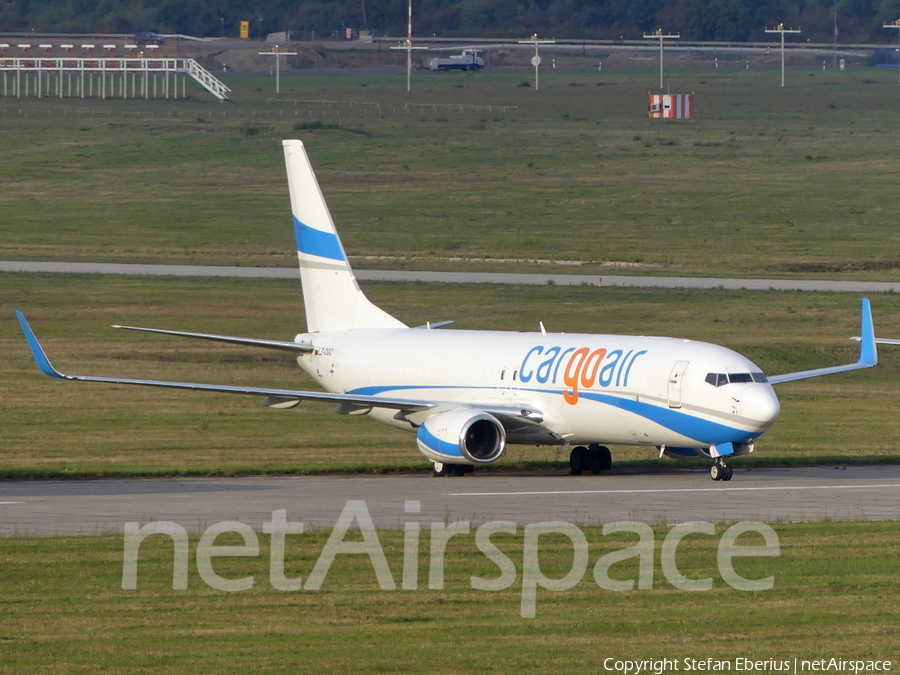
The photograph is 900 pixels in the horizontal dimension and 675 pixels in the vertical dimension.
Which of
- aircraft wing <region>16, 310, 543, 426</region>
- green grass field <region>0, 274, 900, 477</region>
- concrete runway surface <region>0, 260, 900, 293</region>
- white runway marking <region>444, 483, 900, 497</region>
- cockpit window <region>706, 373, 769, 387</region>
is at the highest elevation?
cockpit window <region>706, 373, 769, 387</region>

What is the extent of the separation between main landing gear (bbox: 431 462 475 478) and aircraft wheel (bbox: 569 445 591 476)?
2.60m

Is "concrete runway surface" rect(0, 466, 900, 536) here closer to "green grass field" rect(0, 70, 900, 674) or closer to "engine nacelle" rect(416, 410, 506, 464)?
"engine nacelle" rect(416, 410, 506, 464)

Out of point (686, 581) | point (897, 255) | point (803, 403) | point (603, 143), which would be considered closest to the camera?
point (686, 581)

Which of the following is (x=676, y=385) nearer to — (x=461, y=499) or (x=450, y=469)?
(x=461, y=499)

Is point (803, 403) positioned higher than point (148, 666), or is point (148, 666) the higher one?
point (148, 666)

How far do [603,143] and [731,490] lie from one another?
325 ft

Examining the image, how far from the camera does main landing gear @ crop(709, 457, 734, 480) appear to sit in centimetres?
3747

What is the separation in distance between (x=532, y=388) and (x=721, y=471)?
5.18m

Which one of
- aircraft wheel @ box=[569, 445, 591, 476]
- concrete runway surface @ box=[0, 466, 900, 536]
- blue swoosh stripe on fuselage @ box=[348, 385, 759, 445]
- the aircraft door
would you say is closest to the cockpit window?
the aircraft door

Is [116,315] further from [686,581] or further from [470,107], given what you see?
[470,107]

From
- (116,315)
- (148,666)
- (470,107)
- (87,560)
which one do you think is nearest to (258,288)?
(116,315)

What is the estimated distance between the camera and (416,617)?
68.0 feet

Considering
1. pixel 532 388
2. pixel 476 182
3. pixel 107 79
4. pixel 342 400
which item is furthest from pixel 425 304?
pixel 107 79

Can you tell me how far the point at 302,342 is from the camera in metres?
46.0
